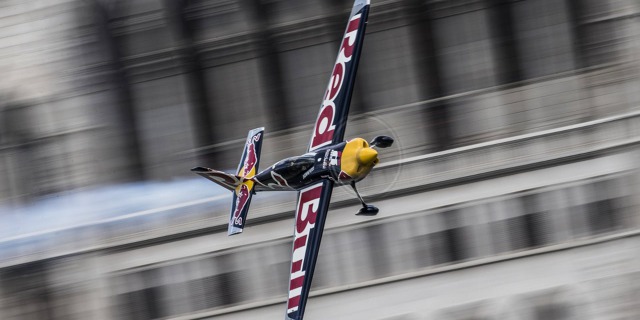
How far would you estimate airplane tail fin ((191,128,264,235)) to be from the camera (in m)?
24.0

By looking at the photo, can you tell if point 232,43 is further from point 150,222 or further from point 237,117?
point 150,222

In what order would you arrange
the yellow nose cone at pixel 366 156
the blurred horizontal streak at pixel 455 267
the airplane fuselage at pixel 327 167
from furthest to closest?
1. the blurred horizontal streak at pixel 455 267
2. the airplane fuselage at pixel 327 167
3. the yellow nose cone at pixel 366 156

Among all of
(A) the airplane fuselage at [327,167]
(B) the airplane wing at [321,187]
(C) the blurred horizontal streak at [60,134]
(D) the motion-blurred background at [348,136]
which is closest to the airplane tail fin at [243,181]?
(A) the airplane fuselage at [327,167]

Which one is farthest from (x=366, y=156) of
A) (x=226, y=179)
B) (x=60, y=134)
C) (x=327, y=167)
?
(x=60, y=134)

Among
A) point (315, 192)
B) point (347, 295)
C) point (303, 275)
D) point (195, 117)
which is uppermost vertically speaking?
point (195, 117)

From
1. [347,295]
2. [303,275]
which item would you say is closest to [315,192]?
[303,275]

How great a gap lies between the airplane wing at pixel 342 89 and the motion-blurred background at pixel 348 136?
7.13m

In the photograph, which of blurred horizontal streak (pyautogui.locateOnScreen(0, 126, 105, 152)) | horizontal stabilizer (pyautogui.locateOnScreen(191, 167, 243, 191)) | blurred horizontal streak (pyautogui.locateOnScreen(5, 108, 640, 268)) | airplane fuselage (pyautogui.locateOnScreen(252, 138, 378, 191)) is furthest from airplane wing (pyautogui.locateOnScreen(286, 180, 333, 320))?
blurred horizontal streak (pyautogui.locateOnScreen(0, 126, 105, 152))

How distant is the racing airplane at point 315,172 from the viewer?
2162 centimetres

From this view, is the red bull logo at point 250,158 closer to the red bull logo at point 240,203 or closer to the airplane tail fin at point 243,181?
the airplane tail fin at point 243,181

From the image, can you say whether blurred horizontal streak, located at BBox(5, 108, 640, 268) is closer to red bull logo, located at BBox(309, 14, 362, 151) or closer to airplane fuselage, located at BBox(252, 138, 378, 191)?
red bull logo, located at BBox(309, 14, 362, 151)

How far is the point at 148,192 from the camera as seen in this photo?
32938 mm

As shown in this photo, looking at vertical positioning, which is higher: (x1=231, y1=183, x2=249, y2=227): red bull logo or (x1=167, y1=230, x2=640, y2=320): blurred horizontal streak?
(x1=231, y1=183, x2=249, y2=227): red bull logo

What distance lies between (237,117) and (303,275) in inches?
431
